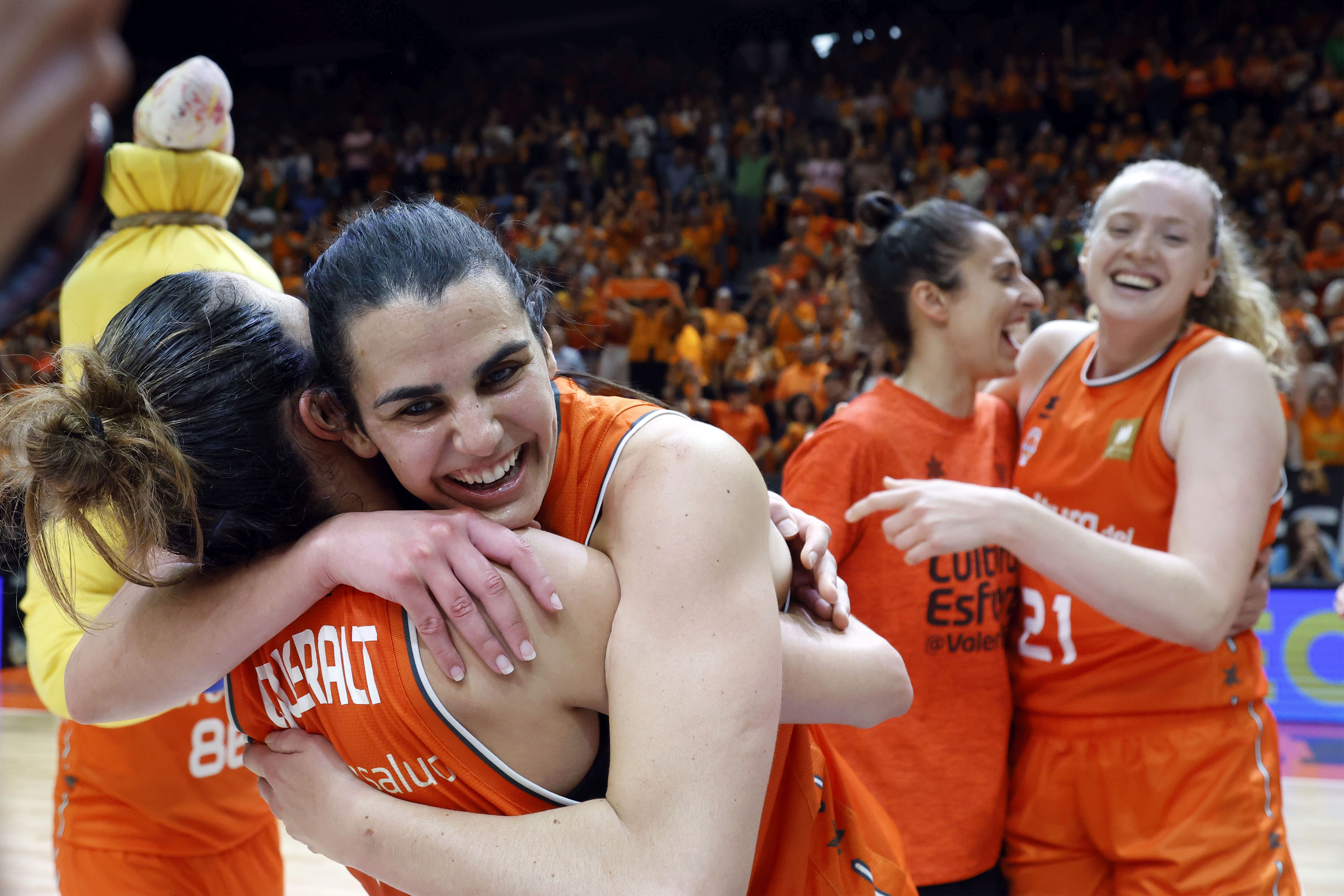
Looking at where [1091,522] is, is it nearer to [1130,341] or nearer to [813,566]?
[1130,341]

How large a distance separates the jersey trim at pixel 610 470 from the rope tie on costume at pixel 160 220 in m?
1.44

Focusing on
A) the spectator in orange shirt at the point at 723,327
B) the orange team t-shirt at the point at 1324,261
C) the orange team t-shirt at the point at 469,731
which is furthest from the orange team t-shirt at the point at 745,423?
the orange team t-shirt at the point at 469,731

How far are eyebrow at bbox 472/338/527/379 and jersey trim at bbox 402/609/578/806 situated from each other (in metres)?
0.30

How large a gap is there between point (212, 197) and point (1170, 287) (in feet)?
6.63

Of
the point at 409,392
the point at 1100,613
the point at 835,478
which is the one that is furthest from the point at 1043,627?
the point at 409,392

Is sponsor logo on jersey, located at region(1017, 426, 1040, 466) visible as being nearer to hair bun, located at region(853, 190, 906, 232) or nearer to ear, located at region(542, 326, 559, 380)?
hair bun, located at region(853, 190, 906, 232)

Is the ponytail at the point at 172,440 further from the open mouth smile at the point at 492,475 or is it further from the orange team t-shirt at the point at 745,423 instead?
the orange team t-shirt at the point at 745,423

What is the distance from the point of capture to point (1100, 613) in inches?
76.8

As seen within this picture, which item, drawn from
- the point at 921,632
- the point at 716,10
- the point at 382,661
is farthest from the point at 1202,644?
the point at 716,10

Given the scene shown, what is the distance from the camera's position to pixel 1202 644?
6.02 ft

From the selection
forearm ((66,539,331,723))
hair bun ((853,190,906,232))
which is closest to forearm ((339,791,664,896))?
forearm ((66,539,331,723))

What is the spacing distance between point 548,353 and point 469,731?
514 mm

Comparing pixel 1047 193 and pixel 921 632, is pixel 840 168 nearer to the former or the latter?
pixel 1047 193

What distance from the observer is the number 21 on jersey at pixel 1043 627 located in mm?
2066
